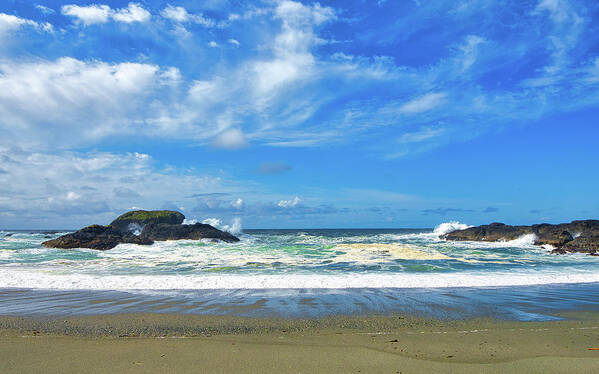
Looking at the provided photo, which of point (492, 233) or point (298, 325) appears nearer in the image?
point (298, 325)

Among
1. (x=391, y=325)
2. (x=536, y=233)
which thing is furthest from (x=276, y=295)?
(x=536, y=233)

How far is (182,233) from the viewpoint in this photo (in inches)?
1277

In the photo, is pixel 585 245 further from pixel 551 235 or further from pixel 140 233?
pixel 140 233

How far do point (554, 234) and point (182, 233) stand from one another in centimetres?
3353

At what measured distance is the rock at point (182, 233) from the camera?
3197cm

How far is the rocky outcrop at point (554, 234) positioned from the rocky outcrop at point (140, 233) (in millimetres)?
26986

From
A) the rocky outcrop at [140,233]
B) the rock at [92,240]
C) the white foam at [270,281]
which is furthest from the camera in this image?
the rocky outcrop at [140,233]

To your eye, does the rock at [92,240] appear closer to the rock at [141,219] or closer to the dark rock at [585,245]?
the rock at [141,219]

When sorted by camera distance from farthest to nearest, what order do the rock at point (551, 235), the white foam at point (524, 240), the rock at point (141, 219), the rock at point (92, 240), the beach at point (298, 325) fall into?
the rock at point (141, 219), the white foam at point (524, 240), the rock at point (551, 235), the rock at point (92, 240), the beach at point (298, 325)

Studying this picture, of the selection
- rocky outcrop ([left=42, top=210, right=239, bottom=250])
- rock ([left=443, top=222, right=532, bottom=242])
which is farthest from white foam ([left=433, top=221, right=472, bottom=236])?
rocky outcrop ([left=42, top=210, right=239, bottom=250])

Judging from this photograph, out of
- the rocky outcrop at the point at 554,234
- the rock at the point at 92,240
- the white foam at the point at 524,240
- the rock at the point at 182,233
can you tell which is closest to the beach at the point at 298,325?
the rock at the point at 92,240

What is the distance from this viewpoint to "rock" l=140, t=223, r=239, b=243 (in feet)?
105

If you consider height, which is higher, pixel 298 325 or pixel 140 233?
pixel 140 233

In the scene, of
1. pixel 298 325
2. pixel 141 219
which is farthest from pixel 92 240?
pixel 298 325
